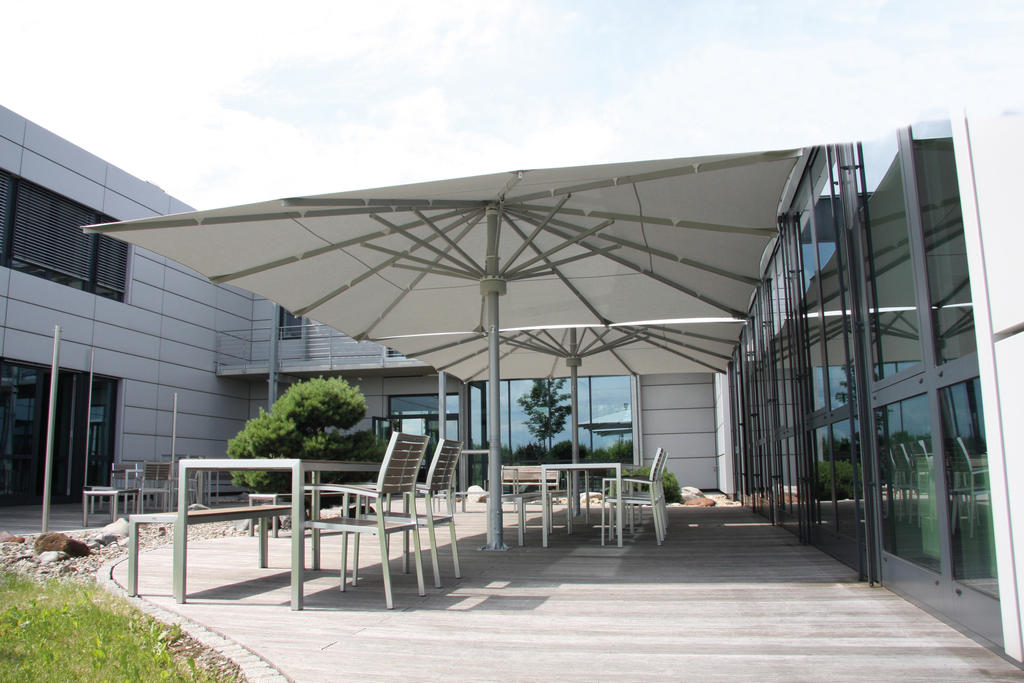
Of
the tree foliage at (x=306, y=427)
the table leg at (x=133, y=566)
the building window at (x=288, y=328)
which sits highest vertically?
the building window at (x=288, y=328)

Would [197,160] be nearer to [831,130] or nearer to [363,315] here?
[831,130]

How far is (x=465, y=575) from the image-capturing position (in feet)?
15.3

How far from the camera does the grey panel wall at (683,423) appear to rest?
17.0 m

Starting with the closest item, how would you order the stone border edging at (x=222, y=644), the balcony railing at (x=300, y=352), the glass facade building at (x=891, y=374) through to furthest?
the stone border edging at (x=222, y=644), the glass facade building at (x=891, y=374), the balcony railing at (x=300, y=352)

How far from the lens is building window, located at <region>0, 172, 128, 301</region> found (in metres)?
12.9

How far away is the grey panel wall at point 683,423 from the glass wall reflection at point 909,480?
44.0 feet

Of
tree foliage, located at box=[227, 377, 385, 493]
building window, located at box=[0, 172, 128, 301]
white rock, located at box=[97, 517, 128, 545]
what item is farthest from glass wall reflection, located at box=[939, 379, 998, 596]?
building window, located at box=[0, 172, 128, 301]

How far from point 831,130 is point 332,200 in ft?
Answer: 11.8

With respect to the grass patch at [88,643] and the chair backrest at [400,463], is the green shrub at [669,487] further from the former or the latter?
the grass patch at [88,643]

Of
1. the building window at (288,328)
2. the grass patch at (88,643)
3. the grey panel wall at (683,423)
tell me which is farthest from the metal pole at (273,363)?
the grass patch at (88,643)

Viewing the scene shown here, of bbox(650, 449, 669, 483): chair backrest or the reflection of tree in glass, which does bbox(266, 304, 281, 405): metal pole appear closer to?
the reflection of tree in glass

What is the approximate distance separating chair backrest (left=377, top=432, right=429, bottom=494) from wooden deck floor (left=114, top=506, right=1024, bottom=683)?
1.96ft

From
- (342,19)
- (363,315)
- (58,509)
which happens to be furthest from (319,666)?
(58,509)

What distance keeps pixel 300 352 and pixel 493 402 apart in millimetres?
13788
